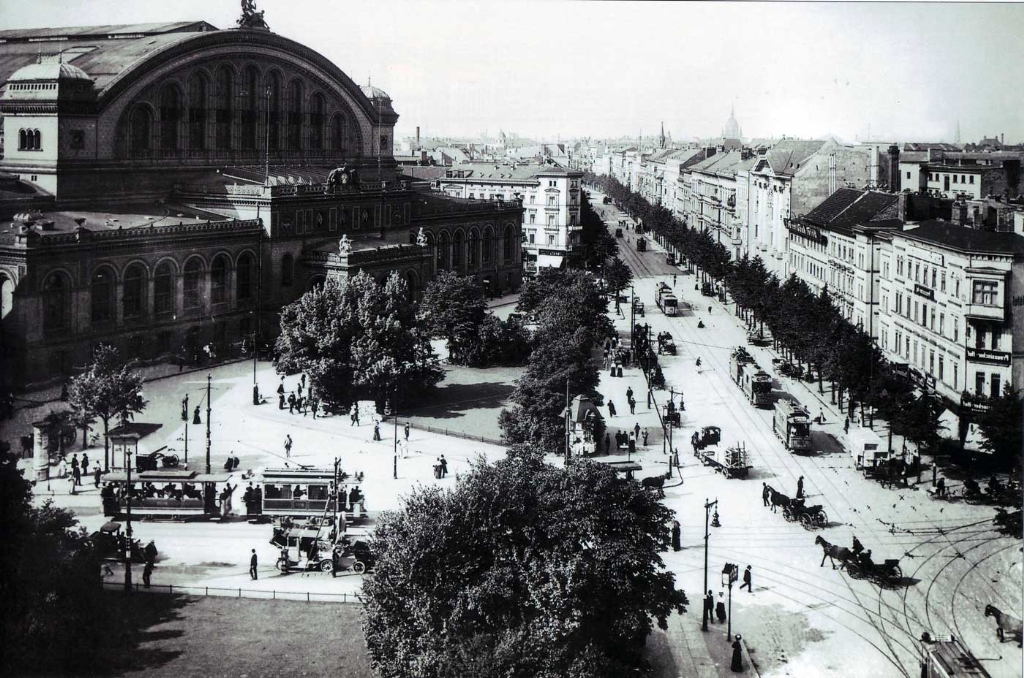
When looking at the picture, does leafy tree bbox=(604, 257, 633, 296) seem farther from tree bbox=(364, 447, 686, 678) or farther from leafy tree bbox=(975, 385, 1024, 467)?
tree bbox=(364, 447, 686, 678)

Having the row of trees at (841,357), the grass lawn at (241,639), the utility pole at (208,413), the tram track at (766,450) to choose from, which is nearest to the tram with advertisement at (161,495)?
the utility pole at (208,413)

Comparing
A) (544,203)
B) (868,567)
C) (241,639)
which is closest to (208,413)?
(241,639)

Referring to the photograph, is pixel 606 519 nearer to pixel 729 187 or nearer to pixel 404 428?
pixel 404 428

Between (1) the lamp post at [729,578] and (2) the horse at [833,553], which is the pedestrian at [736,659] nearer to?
(1) the lamp post at [729,578]

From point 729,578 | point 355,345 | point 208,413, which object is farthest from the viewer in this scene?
point 355,345

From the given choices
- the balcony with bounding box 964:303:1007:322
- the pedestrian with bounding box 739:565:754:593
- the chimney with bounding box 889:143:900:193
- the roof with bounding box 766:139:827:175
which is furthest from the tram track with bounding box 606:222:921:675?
the roof with bounding box 766:139:827:175

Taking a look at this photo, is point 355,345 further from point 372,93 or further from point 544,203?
point 544,203
